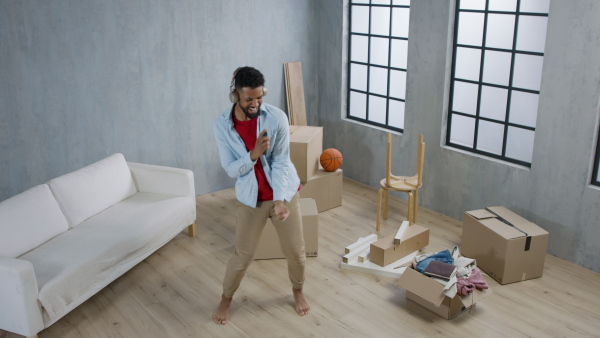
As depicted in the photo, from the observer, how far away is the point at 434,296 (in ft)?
12.0

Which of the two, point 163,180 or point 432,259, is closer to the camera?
point 432,259

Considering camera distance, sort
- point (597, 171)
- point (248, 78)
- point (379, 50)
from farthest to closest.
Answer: point (379, 50) → point (597, 171) → point (248, 78)

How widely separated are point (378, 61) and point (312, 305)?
2.88m

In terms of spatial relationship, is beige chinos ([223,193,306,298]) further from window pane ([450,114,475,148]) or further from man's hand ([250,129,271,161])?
window pane ([450,114,475,148])

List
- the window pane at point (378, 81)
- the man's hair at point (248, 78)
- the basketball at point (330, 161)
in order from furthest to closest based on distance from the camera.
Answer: the window pane at point (378, 81)
the basketball at point (330, 161)
the man's hair at point (248, 78)

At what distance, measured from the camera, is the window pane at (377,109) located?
590cm

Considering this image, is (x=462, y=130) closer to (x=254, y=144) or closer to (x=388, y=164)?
(x=388, y=164)

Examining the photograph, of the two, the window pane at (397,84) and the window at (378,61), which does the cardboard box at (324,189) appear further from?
the window pane at (397,84)

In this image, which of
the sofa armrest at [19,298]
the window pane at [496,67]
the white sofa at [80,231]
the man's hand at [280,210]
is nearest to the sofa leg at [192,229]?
the white sofa at [80,231]

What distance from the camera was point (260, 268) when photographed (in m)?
4.39

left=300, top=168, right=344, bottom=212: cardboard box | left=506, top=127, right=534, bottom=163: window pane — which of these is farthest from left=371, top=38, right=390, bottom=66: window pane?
left=506, top=127, right=534, bottom=163: window pane

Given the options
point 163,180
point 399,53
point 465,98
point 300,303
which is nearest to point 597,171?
point 465,98

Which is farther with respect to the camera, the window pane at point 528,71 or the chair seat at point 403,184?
the chair seat at point 403,184

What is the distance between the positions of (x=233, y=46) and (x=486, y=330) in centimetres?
356
